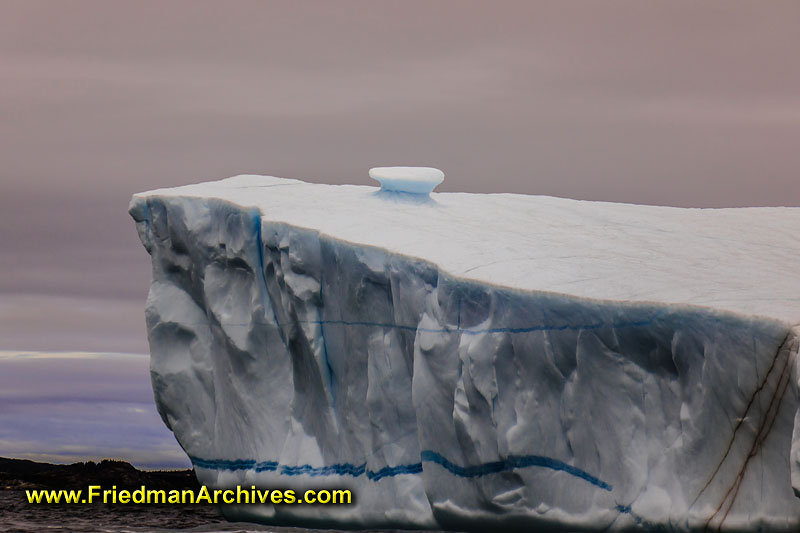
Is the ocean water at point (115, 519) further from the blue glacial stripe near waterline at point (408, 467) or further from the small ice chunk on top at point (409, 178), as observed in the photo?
the small ice chunk on top at point (409, 178)

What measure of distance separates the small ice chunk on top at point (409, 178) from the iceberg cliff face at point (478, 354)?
187 millimetres

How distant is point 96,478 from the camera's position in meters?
17.4

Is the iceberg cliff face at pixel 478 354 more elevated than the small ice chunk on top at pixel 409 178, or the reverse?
the small ice chunk on top at pixel 409 178

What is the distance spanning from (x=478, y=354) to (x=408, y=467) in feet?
5.08

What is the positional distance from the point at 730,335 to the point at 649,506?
1.41m

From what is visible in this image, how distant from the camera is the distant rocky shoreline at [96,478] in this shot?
17219 mm

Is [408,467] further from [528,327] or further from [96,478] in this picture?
[96,478]

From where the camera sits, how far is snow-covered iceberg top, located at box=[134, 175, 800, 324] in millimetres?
8656

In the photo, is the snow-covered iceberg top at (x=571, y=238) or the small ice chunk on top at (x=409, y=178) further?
the small ice chunk on top at (x=409, y=178)

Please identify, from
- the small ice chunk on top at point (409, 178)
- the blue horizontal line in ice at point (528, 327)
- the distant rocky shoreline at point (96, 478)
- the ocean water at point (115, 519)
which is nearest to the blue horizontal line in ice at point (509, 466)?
the blue horizontal line in ice at point (528, 327)

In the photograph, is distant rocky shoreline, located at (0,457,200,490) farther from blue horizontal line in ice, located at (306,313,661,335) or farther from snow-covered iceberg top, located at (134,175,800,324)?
blue horizontal line in ice, located at (306,313,661,335)

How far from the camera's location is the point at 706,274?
29.8 ft

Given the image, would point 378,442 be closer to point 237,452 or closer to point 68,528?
point 237,452

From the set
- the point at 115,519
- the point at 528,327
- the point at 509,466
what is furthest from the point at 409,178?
the point at 115,519
